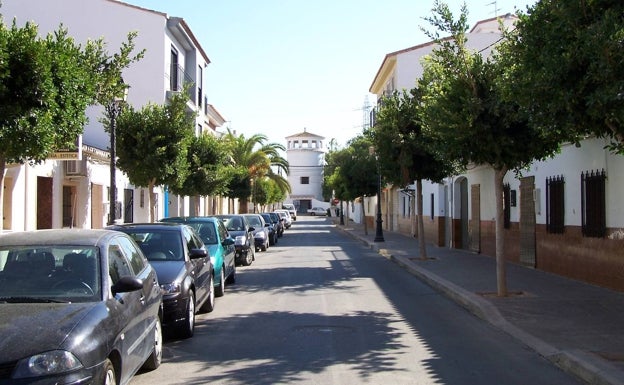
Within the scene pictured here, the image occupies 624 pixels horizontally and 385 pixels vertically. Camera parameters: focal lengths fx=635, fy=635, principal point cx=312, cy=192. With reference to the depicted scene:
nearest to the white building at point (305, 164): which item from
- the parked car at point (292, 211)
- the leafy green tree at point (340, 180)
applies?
the parked car at point (292, 211)

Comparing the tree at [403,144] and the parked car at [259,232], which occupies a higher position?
the tree at [403,144]

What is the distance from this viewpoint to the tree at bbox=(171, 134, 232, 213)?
78.0ft

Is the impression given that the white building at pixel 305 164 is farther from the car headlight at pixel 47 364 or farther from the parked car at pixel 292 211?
the car headlight at pixel 47 364

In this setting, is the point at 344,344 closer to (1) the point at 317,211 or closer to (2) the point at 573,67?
(2) the point at 573,67

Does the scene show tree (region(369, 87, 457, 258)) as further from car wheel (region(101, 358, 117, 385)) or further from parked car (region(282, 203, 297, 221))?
parked car (region(282, 203, 297, 221))

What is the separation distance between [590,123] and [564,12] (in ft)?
4.27

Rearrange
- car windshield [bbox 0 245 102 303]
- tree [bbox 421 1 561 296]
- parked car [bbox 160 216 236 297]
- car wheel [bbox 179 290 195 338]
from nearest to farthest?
car windshield [bbox 0 245 102 303] < car wheel [bbox 179 290 195 338] < tree [bbox 421 1 561 296] < parked car [bbox 160 216 236 297]

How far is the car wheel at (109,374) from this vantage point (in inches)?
190

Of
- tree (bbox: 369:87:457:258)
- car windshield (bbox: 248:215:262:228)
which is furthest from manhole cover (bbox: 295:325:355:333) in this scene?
car windshield (bbox: 248:215:262:228)

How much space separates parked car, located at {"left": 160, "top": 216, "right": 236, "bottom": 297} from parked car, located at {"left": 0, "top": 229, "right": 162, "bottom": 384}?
18.9 ft

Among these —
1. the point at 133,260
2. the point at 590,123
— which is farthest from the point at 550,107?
the point at 133,260

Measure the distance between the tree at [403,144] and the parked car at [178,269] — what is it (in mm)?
9057

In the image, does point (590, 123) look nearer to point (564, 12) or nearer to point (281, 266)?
point (564, 12)

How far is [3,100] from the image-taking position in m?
7.80
